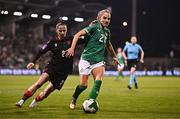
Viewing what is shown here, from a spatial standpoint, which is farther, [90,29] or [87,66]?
[87,66]

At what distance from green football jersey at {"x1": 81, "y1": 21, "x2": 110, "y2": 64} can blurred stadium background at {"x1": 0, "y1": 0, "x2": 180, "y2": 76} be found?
29760mm

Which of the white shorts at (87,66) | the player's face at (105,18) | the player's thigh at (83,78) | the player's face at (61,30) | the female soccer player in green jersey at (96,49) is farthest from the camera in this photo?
the player's face at (61,30)

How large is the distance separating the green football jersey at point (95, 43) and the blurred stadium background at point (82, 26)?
2976 centimetres

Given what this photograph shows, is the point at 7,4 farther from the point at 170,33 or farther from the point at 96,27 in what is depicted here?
the point at 96,27

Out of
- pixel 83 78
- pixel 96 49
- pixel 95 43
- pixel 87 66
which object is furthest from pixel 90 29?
pixel 83 78

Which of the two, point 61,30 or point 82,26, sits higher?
point 61,30

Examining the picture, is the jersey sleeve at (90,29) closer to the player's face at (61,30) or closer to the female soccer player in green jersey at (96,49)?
the female soccer player in green jersey at (96,49)

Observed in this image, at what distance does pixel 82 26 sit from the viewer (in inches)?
2032

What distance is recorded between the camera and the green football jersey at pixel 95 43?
1122 cm

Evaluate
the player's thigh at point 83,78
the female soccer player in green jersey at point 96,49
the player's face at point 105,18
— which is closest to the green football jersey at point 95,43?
the female soccer player in green jersey at point 96,49

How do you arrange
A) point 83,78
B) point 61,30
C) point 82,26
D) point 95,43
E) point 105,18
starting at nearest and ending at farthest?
point 105,18
point 95,43
point 83,78
point 61,30
point 82,26

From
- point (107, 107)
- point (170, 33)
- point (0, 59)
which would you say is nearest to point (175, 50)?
point (170, 33)

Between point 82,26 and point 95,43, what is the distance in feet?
133

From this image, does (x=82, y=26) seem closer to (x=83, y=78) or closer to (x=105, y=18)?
(x=83, y=78)
